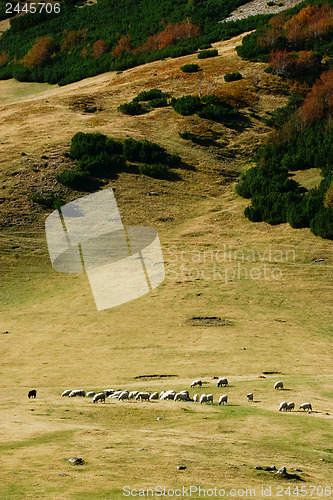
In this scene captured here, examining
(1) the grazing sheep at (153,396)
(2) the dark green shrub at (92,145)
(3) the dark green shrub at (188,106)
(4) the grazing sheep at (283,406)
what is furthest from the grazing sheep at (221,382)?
(3) the dark green shrub at (188,106)

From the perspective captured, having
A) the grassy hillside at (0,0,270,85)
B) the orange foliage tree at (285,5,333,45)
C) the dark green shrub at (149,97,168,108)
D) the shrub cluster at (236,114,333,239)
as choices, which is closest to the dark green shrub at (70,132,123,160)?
the dark green shrub at (149,97,168,108)

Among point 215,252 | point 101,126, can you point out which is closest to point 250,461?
point 215,252

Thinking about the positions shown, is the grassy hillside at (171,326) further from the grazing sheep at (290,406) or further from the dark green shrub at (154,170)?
the dark green shrub at (154,170)

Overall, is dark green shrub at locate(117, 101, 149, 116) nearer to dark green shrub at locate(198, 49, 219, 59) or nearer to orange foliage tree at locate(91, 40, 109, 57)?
dark green shrub at locate(198, 49, 219, 59)

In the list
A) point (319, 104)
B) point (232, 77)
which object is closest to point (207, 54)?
point (232, 77)

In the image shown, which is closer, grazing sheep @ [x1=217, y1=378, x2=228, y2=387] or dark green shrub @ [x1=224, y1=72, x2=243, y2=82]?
grazing sheep @ [x1=217, y1=378, x2=228, y2=387]

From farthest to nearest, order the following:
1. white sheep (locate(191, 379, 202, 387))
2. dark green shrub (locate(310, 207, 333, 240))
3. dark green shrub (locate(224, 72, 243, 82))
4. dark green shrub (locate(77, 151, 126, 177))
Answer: dark green shrub (locate(224, 72, 243, 82)) < dark green shrub (locate(77, 151, 126, 177)) < dark green shrub (locate(310, 207, 333, 240)) < white sheep (locate(191, 379, 202, 387))
